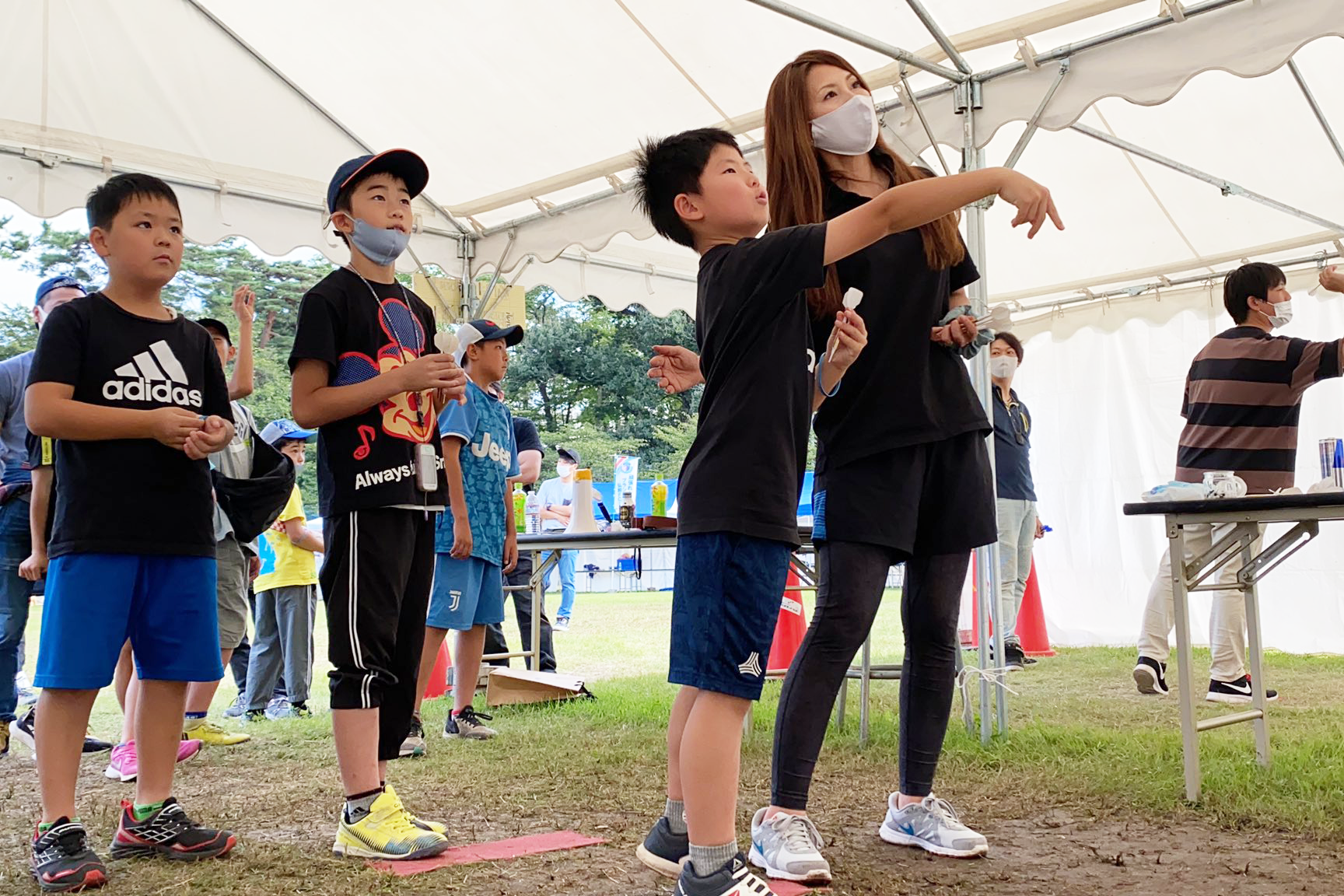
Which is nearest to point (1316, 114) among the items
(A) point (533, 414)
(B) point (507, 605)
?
(B) point (507, 605)

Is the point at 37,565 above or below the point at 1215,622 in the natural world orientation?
above

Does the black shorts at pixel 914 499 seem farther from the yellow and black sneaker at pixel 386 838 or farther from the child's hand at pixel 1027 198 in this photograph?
the yellow and black sneaker at pixel 386 838

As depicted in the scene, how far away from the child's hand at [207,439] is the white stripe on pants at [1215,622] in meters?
4.06

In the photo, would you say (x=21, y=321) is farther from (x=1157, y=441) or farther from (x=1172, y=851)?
(x=1172, y=851)

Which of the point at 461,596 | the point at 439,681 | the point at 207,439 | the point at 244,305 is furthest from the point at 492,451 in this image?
the point at 207,439

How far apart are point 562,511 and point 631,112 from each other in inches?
137

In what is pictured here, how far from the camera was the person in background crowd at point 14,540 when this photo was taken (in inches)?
153

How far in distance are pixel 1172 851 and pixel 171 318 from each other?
2531mm

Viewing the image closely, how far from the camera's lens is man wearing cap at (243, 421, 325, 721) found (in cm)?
529

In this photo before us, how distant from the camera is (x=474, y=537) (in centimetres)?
430

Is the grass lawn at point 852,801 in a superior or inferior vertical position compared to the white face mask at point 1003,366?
inferior

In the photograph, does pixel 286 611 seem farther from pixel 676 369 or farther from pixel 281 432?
pixel 676 369

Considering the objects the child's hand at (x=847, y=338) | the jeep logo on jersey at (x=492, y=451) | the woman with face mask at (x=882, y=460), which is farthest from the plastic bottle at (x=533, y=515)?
the child's hand at (x=847, y=338)

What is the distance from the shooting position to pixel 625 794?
2.98 m
